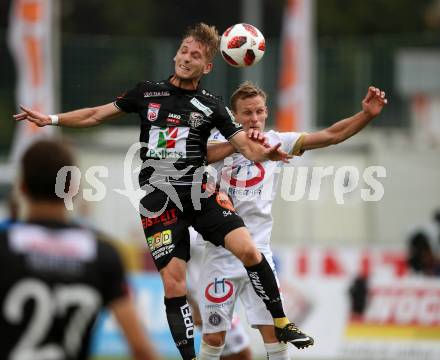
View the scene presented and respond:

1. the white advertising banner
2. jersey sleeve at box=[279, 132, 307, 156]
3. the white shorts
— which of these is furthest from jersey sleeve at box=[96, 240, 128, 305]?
the white advertising banner

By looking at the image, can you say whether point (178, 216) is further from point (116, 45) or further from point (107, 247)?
point (116, 45)

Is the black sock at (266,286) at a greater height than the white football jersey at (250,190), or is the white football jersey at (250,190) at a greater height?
the white football jersey at (250,190)

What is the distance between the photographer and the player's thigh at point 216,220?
28.2 ft

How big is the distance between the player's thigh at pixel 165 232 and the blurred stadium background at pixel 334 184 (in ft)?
20.6

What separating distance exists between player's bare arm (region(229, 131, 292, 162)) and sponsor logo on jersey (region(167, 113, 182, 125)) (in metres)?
0.42

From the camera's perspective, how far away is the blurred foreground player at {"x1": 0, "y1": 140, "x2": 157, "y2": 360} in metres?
5.00

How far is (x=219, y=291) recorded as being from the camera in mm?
9273

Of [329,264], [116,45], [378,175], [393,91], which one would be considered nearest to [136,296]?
[329,264]

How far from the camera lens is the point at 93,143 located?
72.4 ft

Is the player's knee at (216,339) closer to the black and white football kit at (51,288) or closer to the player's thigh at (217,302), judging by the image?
the player's thigh at (217,302)

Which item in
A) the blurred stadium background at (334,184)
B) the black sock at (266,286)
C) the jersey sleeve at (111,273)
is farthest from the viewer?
the blurred stadium background at (334,184)

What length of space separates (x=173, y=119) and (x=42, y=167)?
363 centimetres

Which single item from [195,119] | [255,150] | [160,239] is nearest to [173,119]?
[195,119]

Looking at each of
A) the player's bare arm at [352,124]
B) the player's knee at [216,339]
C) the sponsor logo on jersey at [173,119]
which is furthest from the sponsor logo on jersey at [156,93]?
the player's knee at [216,339]
